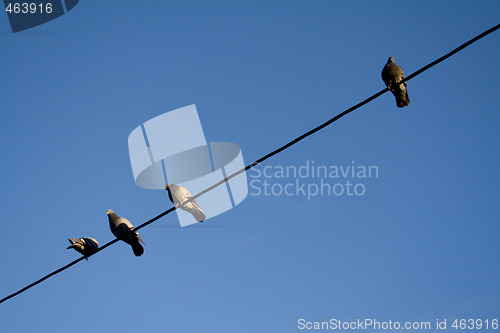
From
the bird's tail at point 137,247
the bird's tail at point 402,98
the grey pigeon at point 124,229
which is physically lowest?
the bird's tail at point 137,247

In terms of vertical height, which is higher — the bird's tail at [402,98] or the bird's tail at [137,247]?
the bird's tail at [402,98]

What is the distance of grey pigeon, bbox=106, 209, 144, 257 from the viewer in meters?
7.89

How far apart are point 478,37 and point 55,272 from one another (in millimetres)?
4379

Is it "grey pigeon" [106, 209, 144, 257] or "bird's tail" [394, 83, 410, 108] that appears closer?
"bird's tail" [394, 83, 410, 108]

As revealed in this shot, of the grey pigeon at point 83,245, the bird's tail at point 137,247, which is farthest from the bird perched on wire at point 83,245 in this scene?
the bird's tail at point 137,247

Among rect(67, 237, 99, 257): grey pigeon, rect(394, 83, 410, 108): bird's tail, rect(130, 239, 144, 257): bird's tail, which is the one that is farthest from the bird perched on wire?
rect(394, 83, 410, 108): bird's tail

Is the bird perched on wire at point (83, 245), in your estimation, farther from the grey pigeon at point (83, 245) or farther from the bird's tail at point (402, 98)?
the bird's tail at point (402, 98)

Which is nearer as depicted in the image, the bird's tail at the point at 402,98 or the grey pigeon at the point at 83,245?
the bird's tail at the point at 402,98

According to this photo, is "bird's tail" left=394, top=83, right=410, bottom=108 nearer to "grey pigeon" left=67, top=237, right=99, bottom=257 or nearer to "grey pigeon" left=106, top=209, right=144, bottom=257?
"grey pigeon" left=106, top=209, right=144, bottom=257

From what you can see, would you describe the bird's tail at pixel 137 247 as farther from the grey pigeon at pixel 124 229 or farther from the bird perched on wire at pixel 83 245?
the bird perched on wire at pixel 83 245

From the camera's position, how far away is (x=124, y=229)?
27.9ft

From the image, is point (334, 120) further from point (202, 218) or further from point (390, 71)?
Result: point (390, 71)

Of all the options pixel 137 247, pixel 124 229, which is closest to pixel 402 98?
pixel 137 247

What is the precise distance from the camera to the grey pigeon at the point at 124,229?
789cm
